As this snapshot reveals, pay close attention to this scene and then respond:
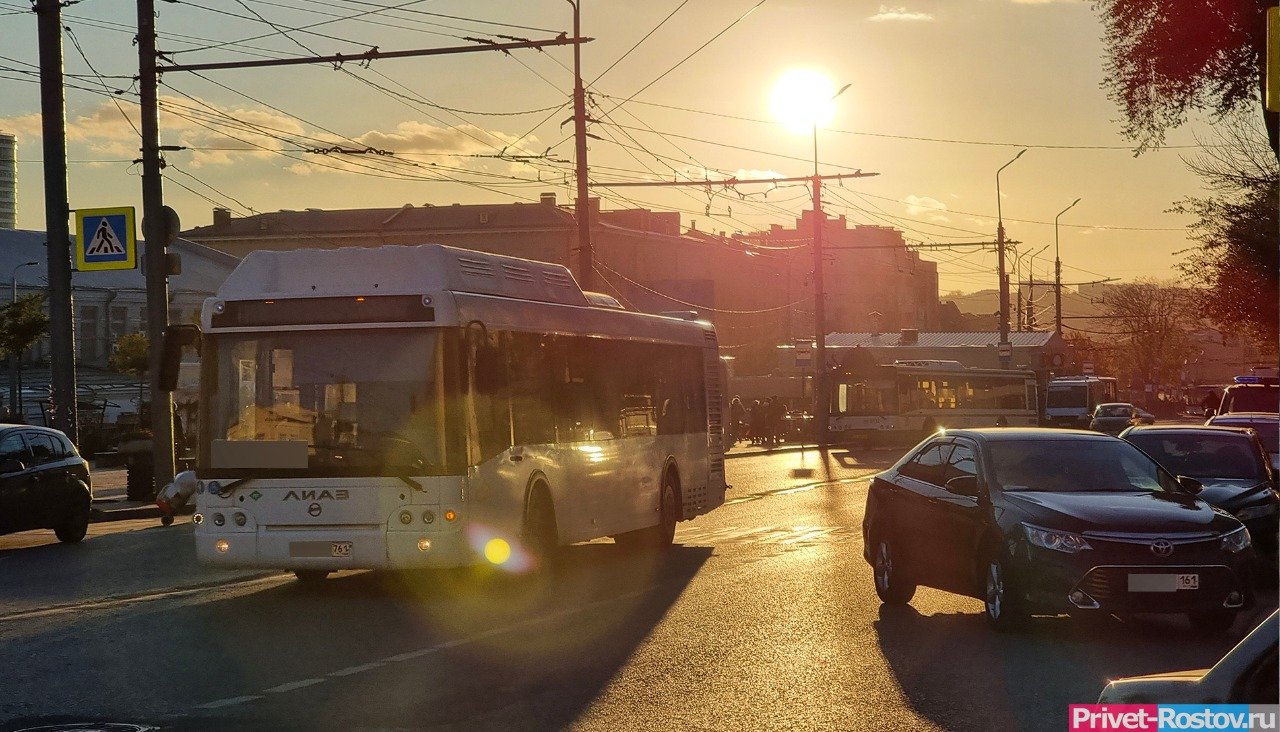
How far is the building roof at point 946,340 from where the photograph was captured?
332 ft

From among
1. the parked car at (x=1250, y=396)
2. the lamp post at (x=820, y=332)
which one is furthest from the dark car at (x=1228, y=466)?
the lamp post at (x=820, y=332)

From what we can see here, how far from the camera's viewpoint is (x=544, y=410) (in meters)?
16.4

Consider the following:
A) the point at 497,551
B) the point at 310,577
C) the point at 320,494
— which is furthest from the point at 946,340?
the point at 320,494

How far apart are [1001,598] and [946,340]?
9958cm

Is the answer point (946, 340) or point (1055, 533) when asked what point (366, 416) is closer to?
point (1055, 533)

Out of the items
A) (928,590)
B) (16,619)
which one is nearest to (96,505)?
(16,619)

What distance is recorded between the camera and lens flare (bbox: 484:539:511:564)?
14.7 meters

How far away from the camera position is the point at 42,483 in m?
21.0

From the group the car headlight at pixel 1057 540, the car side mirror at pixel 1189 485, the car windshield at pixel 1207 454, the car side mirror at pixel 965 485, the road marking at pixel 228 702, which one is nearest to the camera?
the road marking at pixel 228 702

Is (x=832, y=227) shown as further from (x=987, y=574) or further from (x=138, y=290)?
(x=987, y=574)

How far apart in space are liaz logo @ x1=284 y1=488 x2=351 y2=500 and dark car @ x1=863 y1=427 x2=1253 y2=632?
4533 mm

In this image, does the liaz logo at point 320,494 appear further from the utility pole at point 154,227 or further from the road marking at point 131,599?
the utility pole at point 154,227

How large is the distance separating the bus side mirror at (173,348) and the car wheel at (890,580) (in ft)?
20.6

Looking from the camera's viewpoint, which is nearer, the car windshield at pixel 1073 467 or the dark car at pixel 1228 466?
the car windshield at pixel 1073 467
